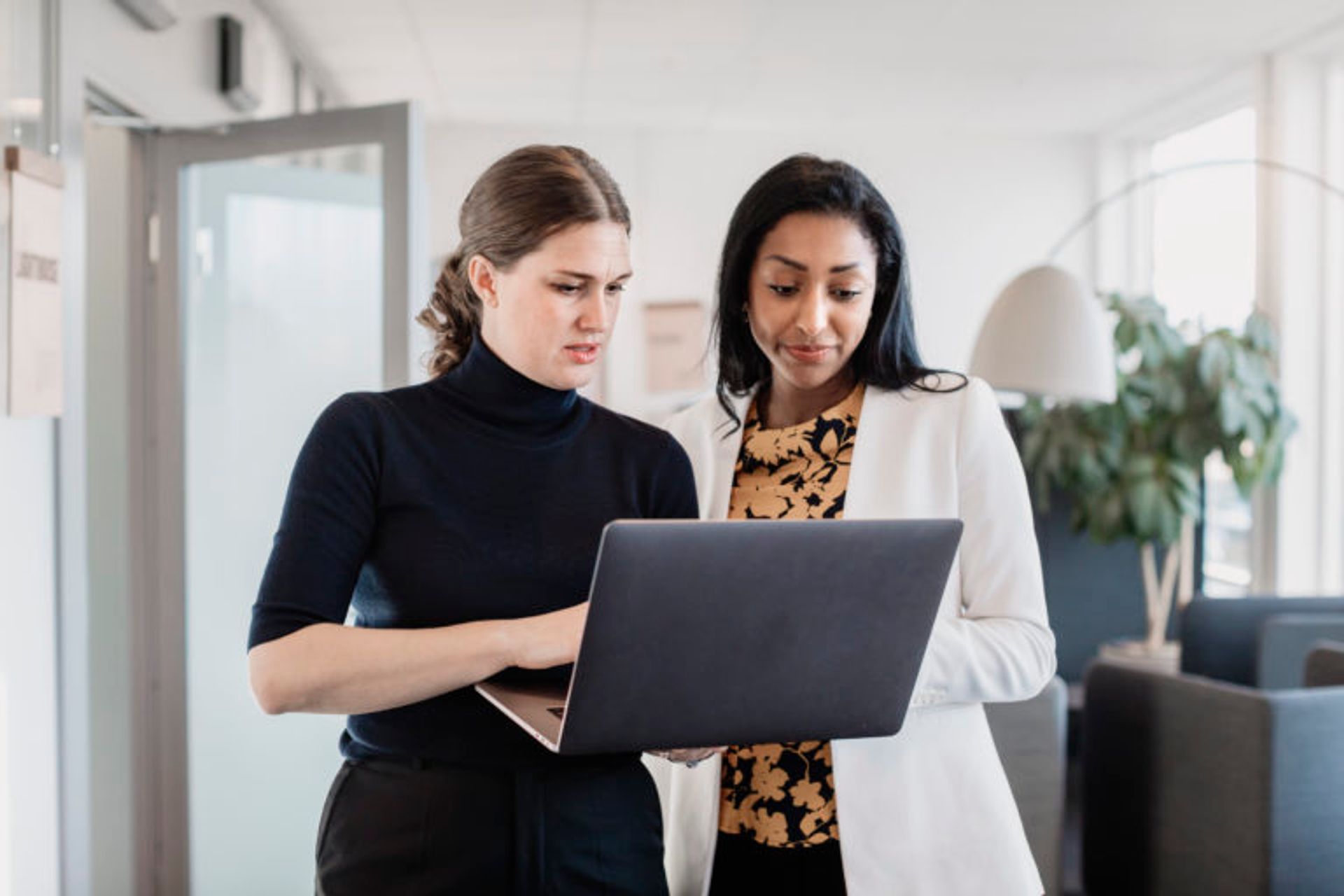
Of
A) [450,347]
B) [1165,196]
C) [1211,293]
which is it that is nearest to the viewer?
[450,347]

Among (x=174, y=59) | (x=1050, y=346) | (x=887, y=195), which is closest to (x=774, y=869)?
(x=1050, y=346)

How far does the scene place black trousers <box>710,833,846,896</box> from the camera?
1.30 m

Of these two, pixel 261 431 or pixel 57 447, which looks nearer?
pixel 57 447

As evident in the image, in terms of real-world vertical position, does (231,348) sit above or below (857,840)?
above

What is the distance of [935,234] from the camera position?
688cm

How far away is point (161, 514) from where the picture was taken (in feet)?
9.71

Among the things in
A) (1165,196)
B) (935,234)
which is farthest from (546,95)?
(1165,196)

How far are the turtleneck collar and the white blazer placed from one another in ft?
1.08

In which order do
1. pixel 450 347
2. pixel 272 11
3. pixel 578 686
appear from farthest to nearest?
pixel 272 11 < pixel 450 347 < pixel 578 686

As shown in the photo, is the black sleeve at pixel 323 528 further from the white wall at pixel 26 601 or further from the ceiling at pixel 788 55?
the ceiling at pixel 788 55

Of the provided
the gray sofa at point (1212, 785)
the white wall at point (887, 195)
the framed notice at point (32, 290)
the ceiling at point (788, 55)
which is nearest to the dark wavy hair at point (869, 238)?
the gray sofa at point (1212, 785)

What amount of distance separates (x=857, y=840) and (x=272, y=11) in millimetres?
3929

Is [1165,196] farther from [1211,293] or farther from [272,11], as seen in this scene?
[272,11]

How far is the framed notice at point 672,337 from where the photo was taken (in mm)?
6734
